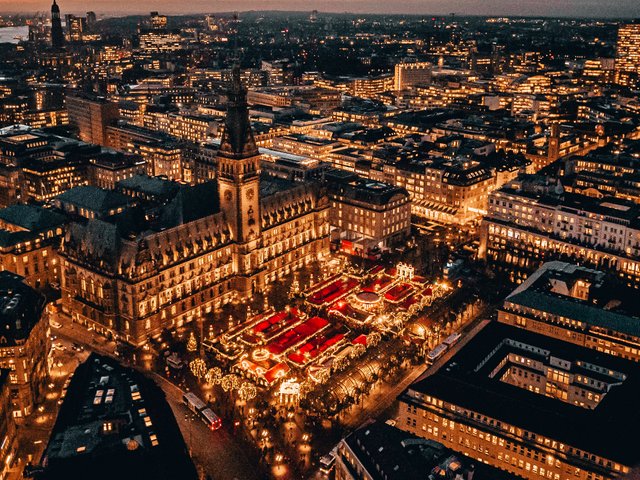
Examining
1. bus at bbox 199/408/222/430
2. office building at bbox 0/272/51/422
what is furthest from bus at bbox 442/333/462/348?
office building at bbox 0/272/51/422

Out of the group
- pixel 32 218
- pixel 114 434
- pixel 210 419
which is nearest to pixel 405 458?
pixel 210 419

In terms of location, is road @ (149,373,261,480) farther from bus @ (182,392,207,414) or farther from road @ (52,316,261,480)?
bus @ (182,392,207,414)

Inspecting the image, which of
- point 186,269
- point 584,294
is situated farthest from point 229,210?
point 584,294

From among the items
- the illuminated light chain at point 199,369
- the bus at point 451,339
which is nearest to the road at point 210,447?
the illuminated light chain at point 199,369

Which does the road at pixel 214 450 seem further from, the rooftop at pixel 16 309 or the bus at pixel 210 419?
the rooftop at pixel 16 309

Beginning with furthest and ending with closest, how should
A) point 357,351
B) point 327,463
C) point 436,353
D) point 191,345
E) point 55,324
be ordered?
point 55,324, point 191,345, point 436,353, point 357,351, point 327,463

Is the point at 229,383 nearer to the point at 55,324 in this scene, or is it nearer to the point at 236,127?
the point at 55,324
